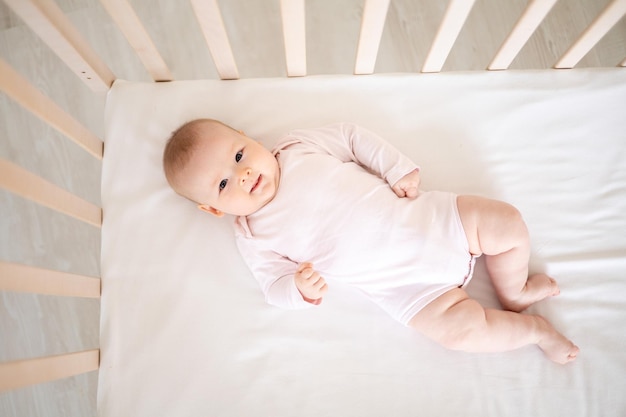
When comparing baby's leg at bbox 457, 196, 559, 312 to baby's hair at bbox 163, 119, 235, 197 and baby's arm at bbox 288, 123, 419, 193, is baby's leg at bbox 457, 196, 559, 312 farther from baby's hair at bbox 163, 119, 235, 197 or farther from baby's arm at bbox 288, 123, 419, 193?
baby's hair at bbox 163, 119, 235, 197

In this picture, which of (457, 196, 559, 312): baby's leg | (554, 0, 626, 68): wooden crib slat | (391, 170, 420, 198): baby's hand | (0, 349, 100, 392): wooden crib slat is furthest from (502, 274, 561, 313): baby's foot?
(0, 349, 100, 392): wooden crib slat

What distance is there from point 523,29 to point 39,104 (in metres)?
1.05

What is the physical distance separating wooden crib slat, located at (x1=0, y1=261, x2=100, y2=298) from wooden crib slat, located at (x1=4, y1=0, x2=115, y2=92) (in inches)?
19.3

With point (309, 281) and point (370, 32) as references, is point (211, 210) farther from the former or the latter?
point (370, 32)

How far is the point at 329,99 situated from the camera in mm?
1211

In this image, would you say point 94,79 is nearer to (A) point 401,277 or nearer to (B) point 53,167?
(B) point 53,167

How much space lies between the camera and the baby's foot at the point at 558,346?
98 centimetres

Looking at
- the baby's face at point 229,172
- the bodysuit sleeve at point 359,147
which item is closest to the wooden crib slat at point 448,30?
the bodysuit sleeve at point 359,147

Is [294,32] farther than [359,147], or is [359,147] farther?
[359,147]

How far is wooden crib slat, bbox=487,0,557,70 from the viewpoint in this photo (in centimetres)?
96

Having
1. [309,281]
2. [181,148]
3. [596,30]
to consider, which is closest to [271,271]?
[309,281]

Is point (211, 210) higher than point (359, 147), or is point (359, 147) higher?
point (359, 147)

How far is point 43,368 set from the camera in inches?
35.3

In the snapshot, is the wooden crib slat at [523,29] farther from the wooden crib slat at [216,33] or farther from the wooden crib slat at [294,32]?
the wooden crib slat at [216,33]
